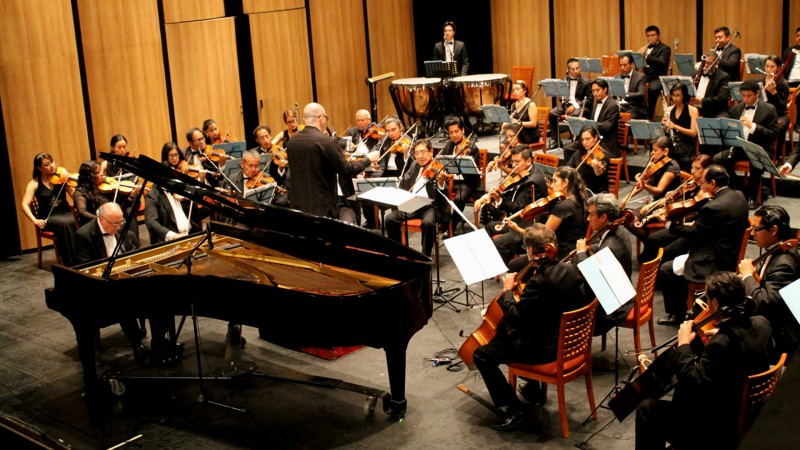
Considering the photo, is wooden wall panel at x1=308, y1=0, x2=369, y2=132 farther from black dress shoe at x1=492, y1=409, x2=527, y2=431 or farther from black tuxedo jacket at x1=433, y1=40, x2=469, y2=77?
black dress shoe at x1=492, y1=409, x2=527, y2=431

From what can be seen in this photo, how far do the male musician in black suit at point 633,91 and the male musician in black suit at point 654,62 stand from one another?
1.43ft

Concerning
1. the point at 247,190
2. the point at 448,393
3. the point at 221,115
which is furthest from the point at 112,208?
the point at 221,115

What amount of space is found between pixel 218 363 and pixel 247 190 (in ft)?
8.24

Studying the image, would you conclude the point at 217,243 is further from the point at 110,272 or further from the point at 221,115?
the point at 221,115

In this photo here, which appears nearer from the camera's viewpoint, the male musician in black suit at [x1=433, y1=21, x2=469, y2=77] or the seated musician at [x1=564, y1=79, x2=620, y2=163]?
the seated musician at [x1=564, y1=79, x2=620, y2=163]

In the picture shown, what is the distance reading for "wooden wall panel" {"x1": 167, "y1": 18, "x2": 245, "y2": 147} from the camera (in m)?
11.3

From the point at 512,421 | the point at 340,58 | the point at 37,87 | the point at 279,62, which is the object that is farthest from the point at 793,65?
the point at 37,87

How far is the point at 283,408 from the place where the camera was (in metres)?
5.89

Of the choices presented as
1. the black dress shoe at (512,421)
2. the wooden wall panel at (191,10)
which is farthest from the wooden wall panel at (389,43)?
the black dress shoe at (512,421)

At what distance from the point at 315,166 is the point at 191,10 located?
16.1 ft

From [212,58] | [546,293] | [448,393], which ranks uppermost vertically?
[212,58]

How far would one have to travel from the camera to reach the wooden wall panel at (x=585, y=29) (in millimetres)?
13469

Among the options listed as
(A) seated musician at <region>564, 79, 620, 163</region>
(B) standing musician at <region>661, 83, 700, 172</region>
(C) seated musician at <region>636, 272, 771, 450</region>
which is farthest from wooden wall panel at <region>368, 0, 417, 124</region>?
(C) seated musician at <region>636, 272, 771, 450</region>

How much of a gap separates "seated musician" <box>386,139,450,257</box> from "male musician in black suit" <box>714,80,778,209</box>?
8.82ft
